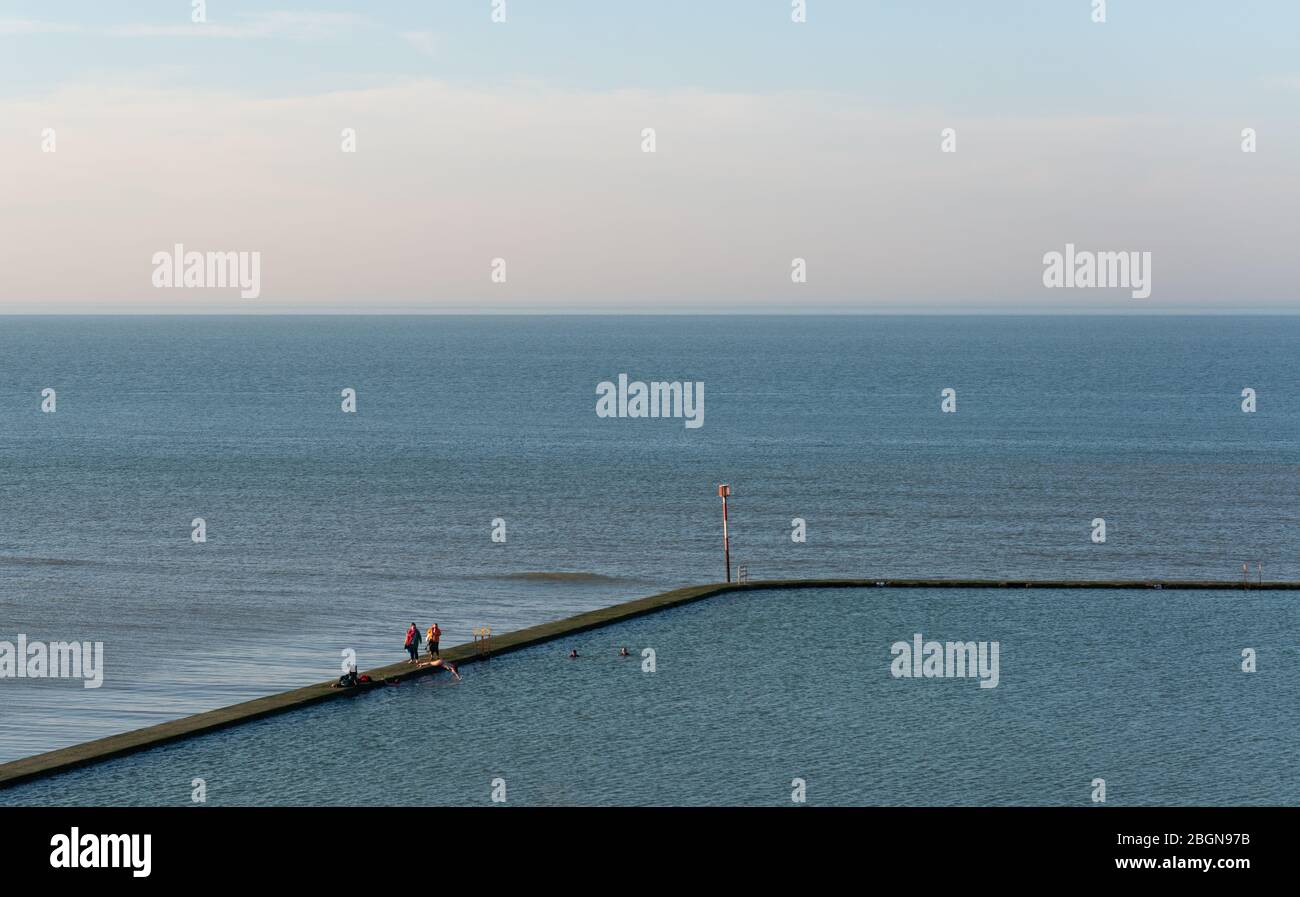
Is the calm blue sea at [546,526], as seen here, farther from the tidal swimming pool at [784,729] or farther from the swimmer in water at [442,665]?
the swimmer in water at [442,665]

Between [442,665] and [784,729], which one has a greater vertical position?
[442,665]

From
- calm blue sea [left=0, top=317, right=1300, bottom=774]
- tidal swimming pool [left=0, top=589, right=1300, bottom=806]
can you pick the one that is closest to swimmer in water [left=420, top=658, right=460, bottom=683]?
tidal swimming pool [left=0, top=589, right=1300, bottom=806]

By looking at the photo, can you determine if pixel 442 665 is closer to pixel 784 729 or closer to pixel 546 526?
pixel 784 729

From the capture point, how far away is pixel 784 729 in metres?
38.6

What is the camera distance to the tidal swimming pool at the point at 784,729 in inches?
1324

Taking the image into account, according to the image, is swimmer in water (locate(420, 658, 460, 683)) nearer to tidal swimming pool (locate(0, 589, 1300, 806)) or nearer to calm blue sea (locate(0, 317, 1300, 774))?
tidal swimming pool (locate(0, 589, 1300, 806))

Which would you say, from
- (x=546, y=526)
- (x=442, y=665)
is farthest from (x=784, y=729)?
(x=546, y=526)

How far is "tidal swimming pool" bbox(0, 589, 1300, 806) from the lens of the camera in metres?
33.6

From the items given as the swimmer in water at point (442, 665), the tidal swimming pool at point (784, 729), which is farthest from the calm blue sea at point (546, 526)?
the swimmer in water at point (442, 665)
